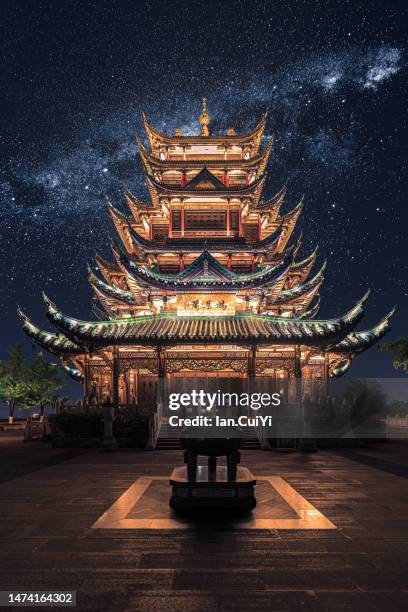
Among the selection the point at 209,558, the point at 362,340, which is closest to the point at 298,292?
the point at 362,340

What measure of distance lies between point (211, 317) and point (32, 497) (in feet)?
57.0

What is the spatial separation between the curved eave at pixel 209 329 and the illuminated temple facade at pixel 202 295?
5cm

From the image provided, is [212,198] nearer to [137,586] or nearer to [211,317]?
[211,317]

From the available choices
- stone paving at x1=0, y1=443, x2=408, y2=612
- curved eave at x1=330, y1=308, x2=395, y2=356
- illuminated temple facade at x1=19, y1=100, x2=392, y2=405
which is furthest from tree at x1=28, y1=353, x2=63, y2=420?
stone paving at x1=0, y1=443, x2=408, y2=612

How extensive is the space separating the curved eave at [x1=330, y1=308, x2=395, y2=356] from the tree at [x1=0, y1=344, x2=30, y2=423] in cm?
2810

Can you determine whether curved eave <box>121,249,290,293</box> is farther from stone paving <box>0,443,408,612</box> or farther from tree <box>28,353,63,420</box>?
tree <box>28,353,63,420</box>

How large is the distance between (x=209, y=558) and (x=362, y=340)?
2317 cm

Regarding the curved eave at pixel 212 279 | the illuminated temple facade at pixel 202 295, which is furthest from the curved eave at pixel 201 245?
the curved eave at pixel 212 279

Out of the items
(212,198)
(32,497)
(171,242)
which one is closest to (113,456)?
(32,497)

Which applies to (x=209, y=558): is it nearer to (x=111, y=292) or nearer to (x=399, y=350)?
(x=399, y=350)

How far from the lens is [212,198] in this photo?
96.9ft

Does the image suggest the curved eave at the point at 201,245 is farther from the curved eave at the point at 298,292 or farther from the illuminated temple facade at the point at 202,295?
the curved eave at the point at 298,292

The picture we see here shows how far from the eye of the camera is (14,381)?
4153cm

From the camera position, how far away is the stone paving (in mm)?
4727
